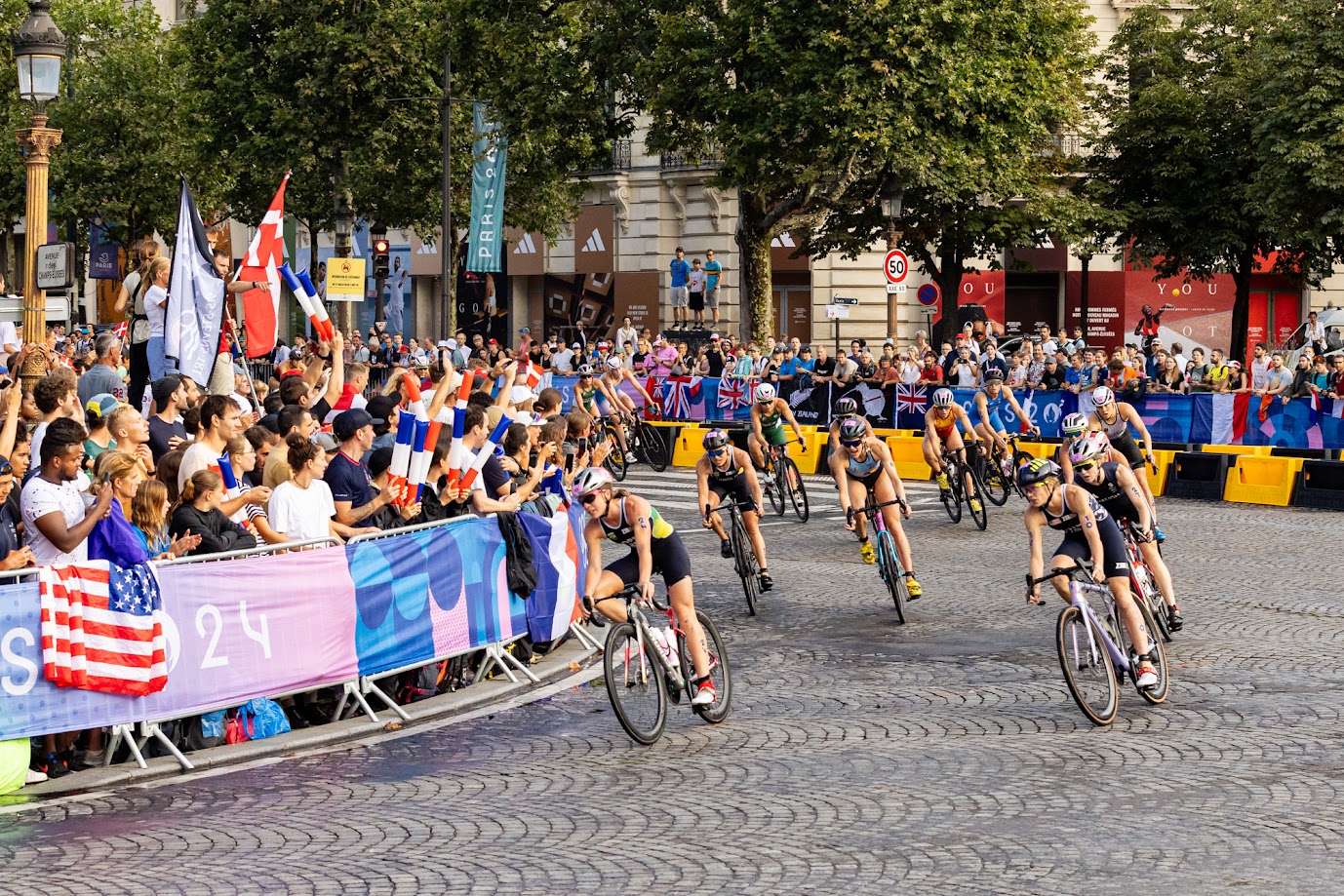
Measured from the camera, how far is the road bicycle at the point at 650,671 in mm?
10492

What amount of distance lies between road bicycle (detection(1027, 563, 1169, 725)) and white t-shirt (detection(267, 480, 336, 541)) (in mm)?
4402

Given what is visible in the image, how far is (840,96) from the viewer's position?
3409cm

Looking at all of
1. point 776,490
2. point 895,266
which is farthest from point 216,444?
point 895,266

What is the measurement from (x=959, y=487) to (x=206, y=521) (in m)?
12.1

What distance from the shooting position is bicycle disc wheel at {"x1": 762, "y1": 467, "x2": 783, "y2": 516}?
73.0 ft

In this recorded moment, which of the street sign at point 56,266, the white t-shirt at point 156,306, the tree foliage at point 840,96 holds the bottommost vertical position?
the white t-shirt at point 156,306

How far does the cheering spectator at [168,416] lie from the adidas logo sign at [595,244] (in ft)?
131

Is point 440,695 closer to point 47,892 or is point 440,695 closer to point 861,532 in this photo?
point 47,892

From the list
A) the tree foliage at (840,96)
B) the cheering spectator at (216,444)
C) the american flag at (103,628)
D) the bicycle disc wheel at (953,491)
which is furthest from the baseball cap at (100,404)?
the tree foliage at (840,96)

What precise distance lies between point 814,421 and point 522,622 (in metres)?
19.5

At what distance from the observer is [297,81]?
4444 centimetres

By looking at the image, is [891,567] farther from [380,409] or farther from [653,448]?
[653,448]

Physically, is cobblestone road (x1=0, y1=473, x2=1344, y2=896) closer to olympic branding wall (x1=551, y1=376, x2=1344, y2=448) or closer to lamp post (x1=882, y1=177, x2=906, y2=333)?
olympic branding wall (x1=551, y1=376, x2=1344, y2=448)

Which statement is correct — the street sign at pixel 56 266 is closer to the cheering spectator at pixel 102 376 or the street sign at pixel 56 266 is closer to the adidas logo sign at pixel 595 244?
the cheering spectator at pixel 102 376
